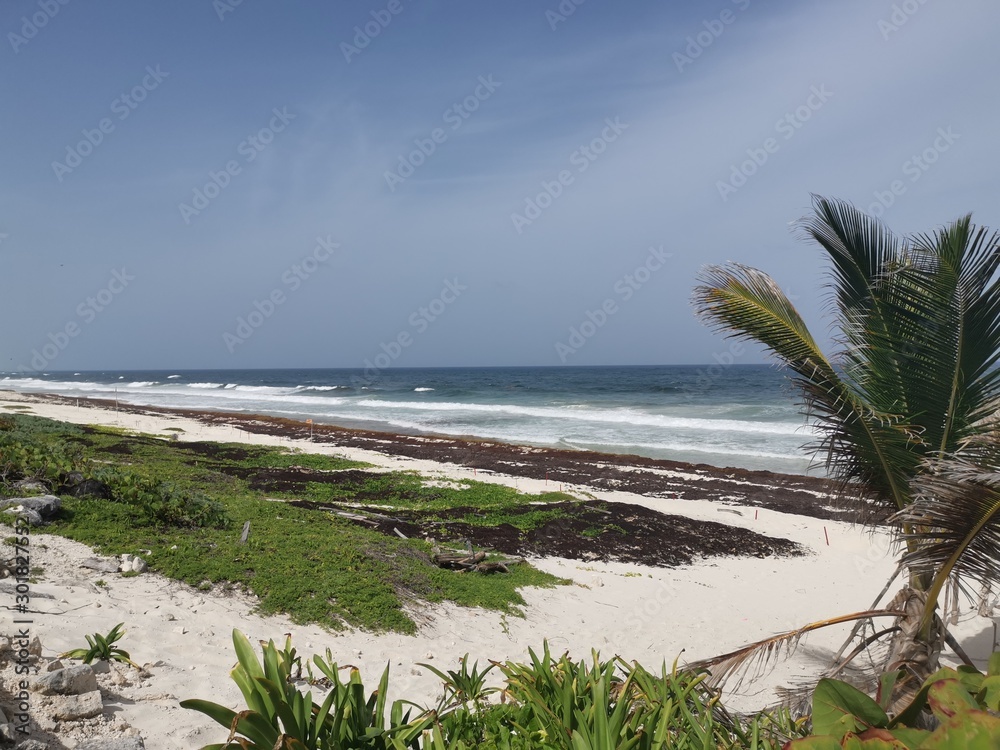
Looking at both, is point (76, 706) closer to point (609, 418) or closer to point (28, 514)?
point (28, 514)

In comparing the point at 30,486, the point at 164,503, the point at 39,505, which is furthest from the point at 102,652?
the point at 30,486

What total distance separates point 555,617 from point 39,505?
6.18 metres

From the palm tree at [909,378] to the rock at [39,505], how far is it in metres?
7.44

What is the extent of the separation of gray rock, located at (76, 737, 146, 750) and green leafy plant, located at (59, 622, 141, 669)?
1.18 meters

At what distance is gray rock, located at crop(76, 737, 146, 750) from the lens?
2834mm

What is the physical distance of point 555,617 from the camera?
24.2ft

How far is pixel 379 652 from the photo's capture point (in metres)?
5.57

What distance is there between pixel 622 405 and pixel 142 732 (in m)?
47.0

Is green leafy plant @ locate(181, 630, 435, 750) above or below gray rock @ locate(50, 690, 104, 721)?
above

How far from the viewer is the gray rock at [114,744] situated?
283cm

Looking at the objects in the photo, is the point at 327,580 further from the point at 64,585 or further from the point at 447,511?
the point at 447,511

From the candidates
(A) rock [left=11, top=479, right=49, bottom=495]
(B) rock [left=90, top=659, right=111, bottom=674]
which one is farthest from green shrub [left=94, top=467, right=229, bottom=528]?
(B) rock [left=90, top=659, right=111, bottom=674]

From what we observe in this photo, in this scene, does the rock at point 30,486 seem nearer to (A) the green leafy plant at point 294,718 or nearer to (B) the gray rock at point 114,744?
(B) the gray rock at point 114,744

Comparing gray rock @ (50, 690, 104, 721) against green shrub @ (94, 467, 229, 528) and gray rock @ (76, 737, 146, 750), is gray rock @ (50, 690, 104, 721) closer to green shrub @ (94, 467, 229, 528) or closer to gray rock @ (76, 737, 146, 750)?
gray rock @ (76, 737, 146, 750)
